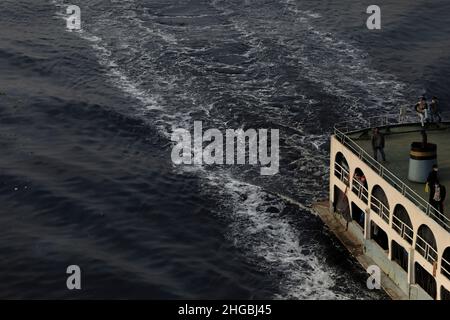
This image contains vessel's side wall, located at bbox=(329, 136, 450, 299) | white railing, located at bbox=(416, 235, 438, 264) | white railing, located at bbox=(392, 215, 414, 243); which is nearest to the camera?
vessel's side wall, located at bbox=(329, 136, 450, 299)

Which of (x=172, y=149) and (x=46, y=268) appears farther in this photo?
(x=172, y=149)

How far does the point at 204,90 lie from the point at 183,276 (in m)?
25.9

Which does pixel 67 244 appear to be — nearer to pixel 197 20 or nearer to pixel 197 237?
pixel 197 237

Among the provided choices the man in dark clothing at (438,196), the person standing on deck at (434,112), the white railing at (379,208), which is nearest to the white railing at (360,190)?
the white railing at (379,208)

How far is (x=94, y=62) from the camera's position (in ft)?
252

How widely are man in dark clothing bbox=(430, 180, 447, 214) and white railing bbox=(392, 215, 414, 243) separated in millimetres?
1791

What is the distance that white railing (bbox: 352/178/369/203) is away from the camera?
1813 inches

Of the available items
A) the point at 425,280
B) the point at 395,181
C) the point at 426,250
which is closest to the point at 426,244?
the point at 426,250

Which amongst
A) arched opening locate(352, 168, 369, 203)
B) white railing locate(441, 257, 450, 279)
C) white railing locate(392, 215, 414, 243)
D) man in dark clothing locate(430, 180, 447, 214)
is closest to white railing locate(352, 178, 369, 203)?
arched opening locate(352, 168, 369, 203)

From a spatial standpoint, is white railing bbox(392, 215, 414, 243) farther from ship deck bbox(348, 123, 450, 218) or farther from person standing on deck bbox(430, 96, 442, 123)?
person standing on deck bbox(430, 96, 442, 123)

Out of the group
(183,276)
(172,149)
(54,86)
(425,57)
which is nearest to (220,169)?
(172,149)

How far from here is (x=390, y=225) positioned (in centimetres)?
4328

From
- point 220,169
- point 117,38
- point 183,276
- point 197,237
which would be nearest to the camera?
point 183,276

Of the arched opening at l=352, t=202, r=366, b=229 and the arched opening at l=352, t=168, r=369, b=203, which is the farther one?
the arched opening at l=352, t=202, r=366, b=229
